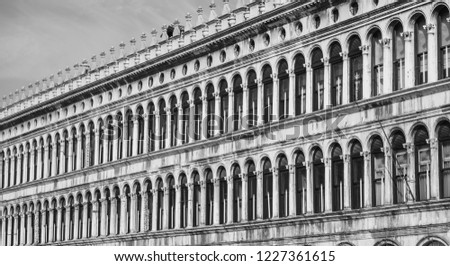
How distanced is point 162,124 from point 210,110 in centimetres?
418

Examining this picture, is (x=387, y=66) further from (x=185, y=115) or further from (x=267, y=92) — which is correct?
(x=185, y=115)

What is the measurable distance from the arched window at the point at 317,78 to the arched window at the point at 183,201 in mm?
9675

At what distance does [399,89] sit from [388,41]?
160cm

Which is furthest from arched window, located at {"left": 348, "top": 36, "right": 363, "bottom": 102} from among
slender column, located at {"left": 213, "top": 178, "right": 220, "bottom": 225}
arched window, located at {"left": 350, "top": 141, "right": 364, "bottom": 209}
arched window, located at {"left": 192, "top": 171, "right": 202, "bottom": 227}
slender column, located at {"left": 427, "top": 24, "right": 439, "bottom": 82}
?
arched window, located at {"left": 192, "top": 171, "right": 202, "bottom": 227}

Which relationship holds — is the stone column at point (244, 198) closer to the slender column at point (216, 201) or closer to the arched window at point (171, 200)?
the slender column at point (216, 201)

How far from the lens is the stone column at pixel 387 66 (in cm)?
3944

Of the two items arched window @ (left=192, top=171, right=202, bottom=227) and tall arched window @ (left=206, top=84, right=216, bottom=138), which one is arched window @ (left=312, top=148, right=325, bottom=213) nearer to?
tall arched window @ (left=206, top=84, right=216, bottom=138)

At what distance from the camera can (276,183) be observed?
44906 millimetres

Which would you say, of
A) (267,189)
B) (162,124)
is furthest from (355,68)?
(162,124)

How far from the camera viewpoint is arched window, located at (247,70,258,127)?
46.8 meters

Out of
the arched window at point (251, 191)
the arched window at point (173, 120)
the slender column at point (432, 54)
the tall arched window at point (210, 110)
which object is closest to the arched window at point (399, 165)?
the slender column at point (432, 54)

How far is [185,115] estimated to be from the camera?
171ft
